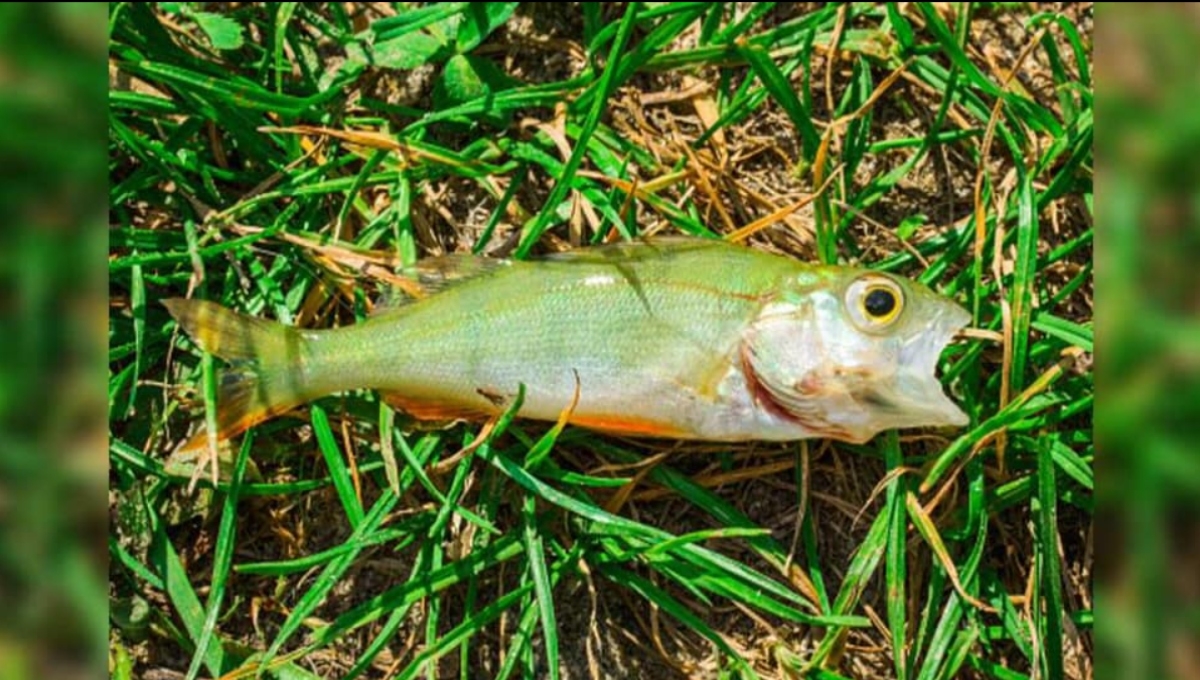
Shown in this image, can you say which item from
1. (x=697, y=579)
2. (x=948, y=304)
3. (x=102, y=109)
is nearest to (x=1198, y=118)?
(x=102, y=109)

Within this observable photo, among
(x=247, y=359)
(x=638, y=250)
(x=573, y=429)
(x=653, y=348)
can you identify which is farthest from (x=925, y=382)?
(x=247, y=359)

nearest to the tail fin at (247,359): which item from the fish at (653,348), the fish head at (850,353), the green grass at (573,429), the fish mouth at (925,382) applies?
the fish at (653,348)

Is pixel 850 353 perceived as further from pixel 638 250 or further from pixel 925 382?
pixel 638 250

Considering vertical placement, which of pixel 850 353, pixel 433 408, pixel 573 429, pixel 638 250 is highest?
pixel 638 250

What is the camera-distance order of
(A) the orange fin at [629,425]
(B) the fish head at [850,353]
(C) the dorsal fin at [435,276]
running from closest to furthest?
(B) the fish head at [850,353] < (A) the orange fin at [629,425] < (C) the dorsal fin at [435,276]

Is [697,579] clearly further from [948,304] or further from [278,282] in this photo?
[278,282]

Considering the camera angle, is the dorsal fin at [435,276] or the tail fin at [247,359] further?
the dorsal fin at [435,276]

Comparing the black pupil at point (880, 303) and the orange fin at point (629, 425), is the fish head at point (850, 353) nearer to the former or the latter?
the black pupil at point (880, 303)
